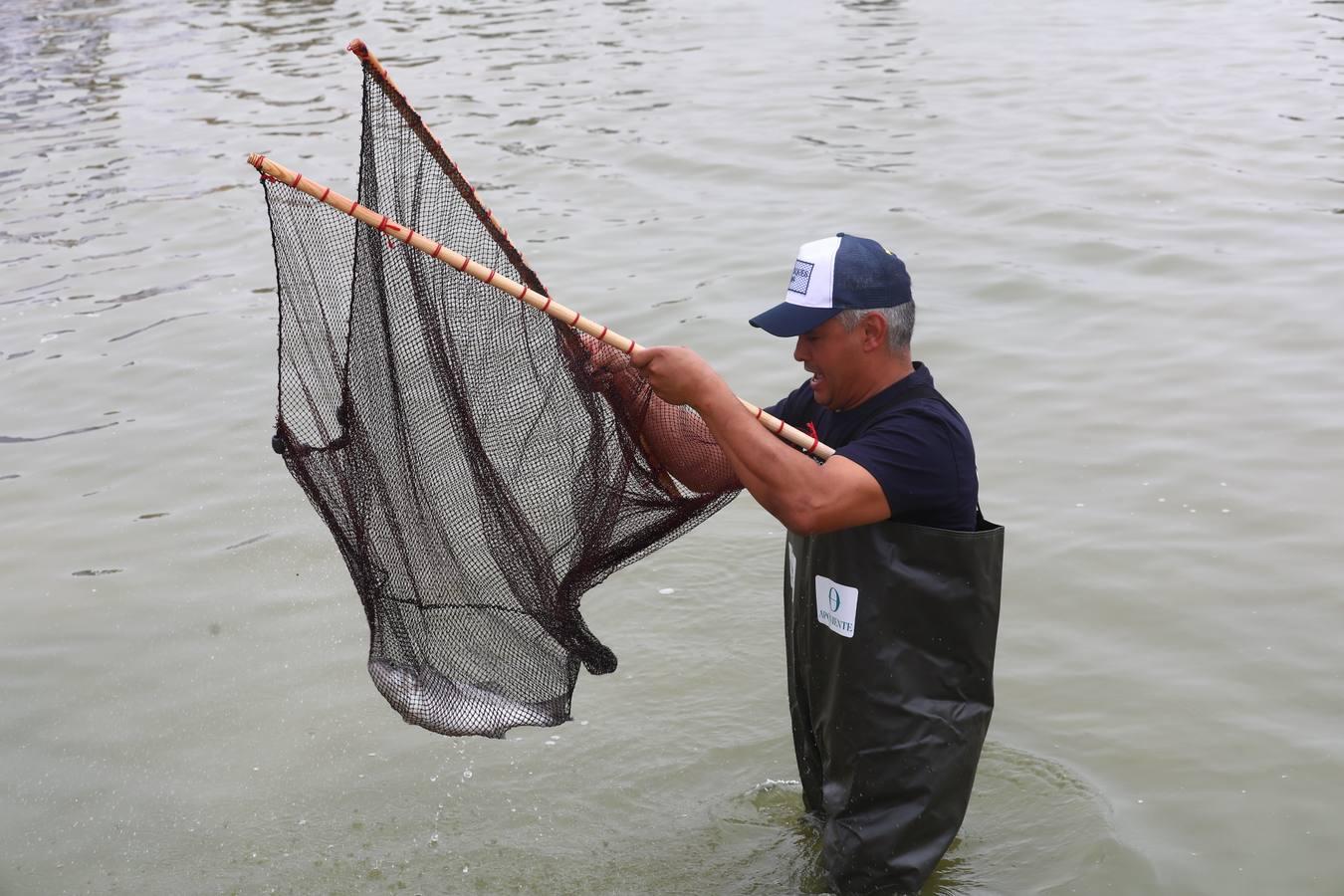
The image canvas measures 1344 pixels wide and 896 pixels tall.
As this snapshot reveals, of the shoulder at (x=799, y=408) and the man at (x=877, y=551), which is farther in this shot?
the shoulder at (x=799, y=408)

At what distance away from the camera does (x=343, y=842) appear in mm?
5297

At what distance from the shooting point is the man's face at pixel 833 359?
387 cm

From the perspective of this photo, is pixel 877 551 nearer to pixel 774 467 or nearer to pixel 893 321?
pixel 774 467

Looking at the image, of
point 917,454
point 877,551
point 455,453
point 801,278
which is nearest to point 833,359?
point 801,278

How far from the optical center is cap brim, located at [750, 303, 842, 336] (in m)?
3.84

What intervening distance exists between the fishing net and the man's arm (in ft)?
2.02

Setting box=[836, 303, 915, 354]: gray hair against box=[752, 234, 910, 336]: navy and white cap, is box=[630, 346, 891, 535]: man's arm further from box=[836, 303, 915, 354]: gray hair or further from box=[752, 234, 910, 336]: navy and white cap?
box=[836, 303, 915, 354]: gray hair

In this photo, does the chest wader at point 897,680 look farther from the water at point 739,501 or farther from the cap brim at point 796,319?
the water at point 739,501

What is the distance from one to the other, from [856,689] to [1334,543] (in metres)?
3.81

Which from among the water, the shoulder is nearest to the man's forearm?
the shoulder

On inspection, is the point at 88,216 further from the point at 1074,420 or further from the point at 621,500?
the point at 621,500

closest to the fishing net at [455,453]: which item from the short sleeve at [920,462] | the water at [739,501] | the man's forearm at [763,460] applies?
the man's forearm at [763,460]

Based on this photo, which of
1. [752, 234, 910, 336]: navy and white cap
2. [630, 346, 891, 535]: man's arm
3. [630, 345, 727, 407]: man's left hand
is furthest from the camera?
[752, 234, 910, 336]: navy and white cap

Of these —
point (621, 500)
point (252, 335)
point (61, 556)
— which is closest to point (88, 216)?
point (252, 335)
